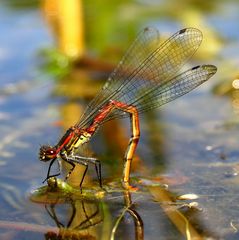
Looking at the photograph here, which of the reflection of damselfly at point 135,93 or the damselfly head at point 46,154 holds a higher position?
the reflection of damselfly at point 135,93

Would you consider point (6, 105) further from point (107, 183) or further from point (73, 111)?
point (107, 183)

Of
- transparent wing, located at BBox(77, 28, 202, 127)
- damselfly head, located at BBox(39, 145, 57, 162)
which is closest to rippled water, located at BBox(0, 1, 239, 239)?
damselfly head, located at BBox(39, 145, 57, 162)

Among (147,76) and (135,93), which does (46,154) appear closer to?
(135,93)

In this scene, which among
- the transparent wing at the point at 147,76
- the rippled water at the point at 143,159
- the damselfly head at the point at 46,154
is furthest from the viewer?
the transparent wing at the point at 147,76

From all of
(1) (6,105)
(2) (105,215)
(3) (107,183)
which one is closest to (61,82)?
(1) (6,105)

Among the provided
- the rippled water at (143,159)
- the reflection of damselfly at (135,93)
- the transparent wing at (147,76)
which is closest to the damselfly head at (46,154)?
the reflection of damselfly at (135,93)

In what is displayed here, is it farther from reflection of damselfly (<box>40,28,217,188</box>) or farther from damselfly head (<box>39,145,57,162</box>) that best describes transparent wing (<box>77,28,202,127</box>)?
damselfly head (<box>39,145,57,162</box>)

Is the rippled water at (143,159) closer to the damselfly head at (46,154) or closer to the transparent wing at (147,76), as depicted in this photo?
the damselfly head at (46,154)

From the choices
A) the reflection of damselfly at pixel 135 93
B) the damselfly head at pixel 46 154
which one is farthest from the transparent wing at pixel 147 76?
the damselfly head at pixel 46 154

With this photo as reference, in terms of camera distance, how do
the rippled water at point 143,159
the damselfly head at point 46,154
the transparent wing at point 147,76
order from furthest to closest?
the transparent wing at point 147,76, the damselfly head at point 46,154, the rippled water at point 143,159

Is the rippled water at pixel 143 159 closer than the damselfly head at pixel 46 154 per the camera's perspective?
Yes
